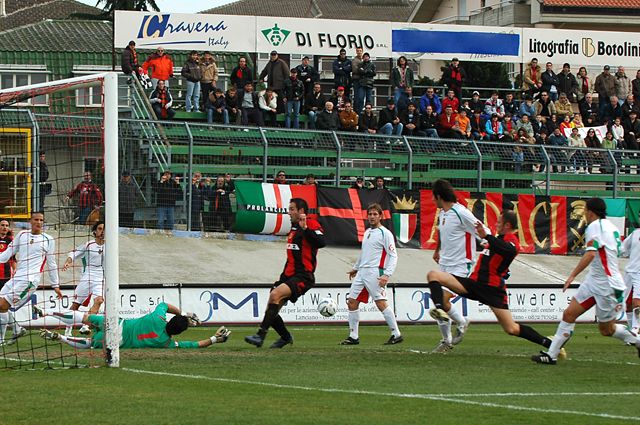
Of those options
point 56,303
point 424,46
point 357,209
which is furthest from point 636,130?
point 56,303

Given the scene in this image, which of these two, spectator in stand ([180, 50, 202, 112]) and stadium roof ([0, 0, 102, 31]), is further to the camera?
stadium roof ([0, 0, 102, 31])

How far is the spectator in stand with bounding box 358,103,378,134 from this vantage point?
33.2m

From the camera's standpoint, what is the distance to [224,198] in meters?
30.2

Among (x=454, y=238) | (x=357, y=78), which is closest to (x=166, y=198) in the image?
(x=357, y=78)

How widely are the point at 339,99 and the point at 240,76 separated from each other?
2863 millimetres

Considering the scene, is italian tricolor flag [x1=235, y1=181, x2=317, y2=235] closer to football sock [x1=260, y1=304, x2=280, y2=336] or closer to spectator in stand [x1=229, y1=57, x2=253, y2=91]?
spectator in stand [x1=229, y1=57, x2=253, y2=91]

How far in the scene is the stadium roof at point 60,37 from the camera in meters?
53.0

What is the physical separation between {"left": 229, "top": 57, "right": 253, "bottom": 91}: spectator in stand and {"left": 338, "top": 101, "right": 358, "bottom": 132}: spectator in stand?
2.80 m

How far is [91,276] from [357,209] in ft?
39.4

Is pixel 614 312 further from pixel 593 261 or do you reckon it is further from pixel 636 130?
pixel 636 130

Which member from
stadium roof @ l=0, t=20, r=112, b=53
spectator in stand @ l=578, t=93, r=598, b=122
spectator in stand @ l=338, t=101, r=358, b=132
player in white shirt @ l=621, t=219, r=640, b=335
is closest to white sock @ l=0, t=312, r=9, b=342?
player in white shirt @ l=621, t=219, r=640, b=335

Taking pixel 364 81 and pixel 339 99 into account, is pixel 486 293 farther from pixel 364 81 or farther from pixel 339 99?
pixel 364 81

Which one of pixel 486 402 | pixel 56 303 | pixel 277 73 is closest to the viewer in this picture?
pixel 486 402

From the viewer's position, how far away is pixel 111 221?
1291 cm
